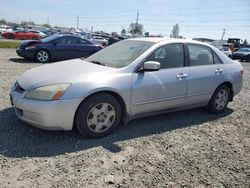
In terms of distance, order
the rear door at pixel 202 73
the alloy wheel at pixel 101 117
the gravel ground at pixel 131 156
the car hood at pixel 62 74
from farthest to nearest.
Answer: the rear door at pixel 202 73 → the alloy wheel at pixel 101 117 → the car hood at pixel 62 74 → the gravel ground at pixel 131 156

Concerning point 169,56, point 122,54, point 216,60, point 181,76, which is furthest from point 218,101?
point 122,54

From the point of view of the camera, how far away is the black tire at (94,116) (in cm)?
376

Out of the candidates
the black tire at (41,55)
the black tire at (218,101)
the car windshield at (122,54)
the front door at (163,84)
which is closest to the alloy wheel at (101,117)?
the front door at (163,84)

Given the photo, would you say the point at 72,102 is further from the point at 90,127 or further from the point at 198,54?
the point at 198,54

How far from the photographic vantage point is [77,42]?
A: 12.6m

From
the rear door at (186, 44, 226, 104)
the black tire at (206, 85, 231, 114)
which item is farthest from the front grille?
the black tire at (206, 85, 231, 114)

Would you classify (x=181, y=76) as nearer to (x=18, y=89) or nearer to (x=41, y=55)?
(x=18, y=89)

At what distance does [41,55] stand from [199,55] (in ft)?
27.5

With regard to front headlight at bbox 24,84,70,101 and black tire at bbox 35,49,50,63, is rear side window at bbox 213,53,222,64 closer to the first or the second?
front headlight at bbox 24,84,70,101

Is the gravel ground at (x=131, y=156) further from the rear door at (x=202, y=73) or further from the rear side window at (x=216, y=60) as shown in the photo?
the rear side window at (x=216, y=60)

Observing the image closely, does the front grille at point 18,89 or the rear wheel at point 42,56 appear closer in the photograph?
the front grille at point 18,89

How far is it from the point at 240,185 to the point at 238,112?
3.14 metres

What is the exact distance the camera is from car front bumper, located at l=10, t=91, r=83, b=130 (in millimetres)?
3537

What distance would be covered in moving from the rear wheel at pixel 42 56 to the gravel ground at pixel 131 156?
23.5ft
